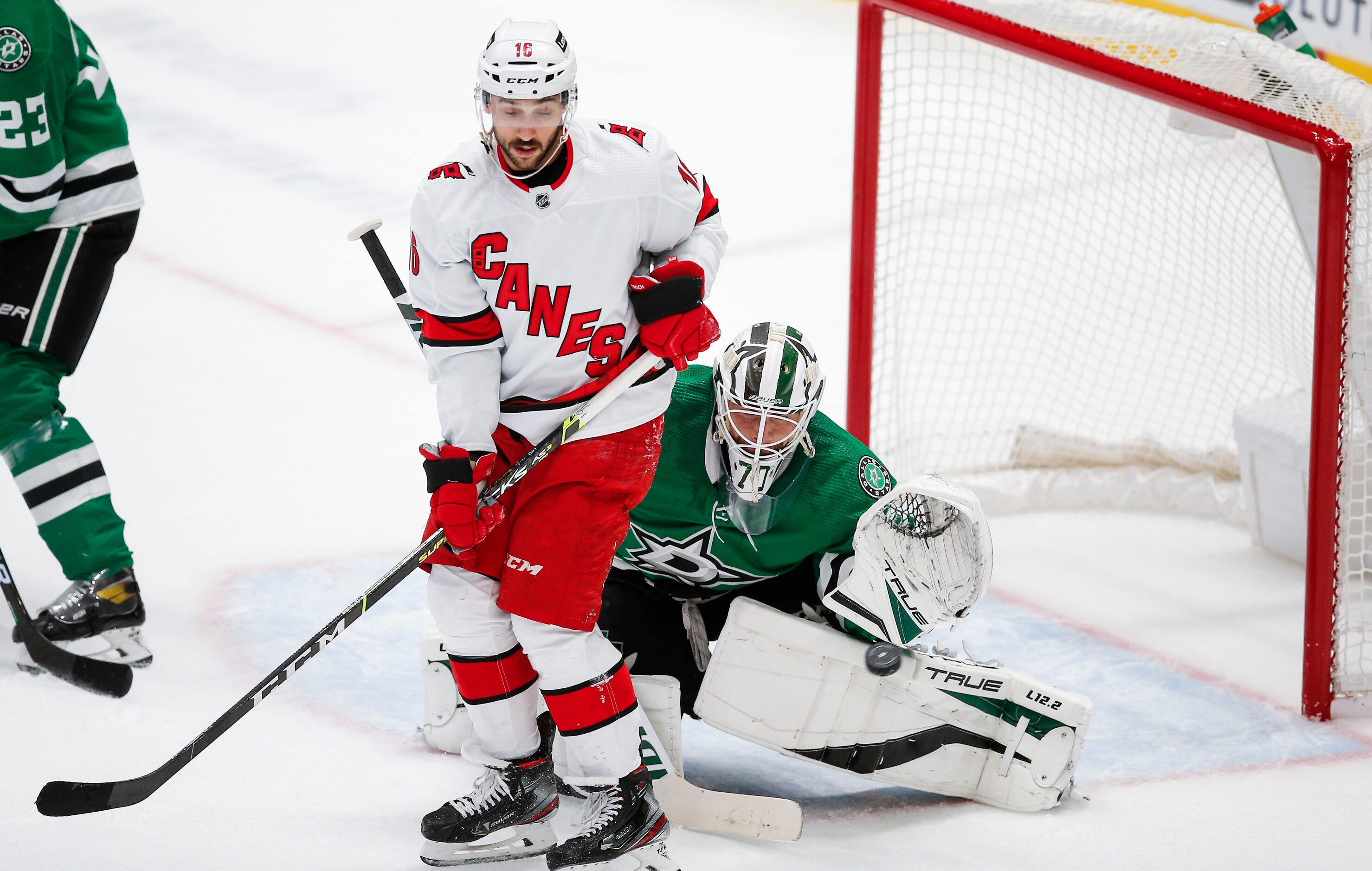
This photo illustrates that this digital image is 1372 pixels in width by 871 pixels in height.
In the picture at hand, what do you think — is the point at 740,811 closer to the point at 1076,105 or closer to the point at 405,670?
the point at 405,670

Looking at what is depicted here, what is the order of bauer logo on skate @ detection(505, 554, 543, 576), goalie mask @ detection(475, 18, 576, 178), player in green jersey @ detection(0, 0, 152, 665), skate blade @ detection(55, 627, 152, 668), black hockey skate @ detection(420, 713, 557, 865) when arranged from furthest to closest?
skate blade @ detection(55, 627, 152, 668) < player in green jersey @ detection(0, 0, 152, 665) < black hockey skate @ detection(420, 713, 557, 865) < bauer logo on skate @ detection(505, 554, 543, 576) < goalie mask @ detection(475, 18, 576, 178)

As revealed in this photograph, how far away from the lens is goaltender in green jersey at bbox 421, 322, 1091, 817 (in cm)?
251

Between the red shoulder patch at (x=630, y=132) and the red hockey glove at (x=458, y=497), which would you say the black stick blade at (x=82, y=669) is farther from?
the red shoulder patch at (x=630, y=132)

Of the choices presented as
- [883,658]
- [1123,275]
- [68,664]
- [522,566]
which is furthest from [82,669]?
[1123,275]

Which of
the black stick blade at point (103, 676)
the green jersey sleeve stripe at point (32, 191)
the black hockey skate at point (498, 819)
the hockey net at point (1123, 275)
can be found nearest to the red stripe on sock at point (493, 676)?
the black hockey skate at point (498, 819)

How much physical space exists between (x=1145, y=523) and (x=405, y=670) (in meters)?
1.81

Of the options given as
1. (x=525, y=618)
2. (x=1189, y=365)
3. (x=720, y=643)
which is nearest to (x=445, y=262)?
(x=525, y=618)

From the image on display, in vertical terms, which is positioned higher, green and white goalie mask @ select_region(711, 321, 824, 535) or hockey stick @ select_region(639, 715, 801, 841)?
green and white goalie mask @ select_region(711, 321, 824, 535)

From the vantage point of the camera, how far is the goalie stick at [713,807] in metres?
2.51

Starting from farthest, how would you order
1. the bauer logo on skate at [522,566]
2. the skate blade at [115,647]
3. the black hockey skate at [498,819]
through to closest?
the skate blade at [115,647] < the black hockey skate at [498,819] < the bauer logo on skate at [522,566]

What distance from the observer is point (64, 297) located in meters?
3.04

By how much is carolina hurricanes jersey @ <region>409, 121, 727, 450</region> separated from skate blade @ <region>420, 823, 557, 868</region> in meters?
0.59

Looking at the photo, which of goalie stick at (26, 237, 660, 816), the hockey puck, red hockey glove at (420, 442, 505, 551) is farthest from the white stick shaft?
the hockey puck

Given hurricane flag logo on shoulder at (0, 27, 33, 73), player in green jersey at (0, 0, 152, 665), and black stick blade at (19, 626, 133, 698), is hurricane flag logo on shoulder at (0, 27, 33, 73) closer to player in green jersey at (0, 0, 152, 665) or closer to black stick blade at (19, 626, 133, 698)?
player in green jersey at (0, 0, 152, 665)
